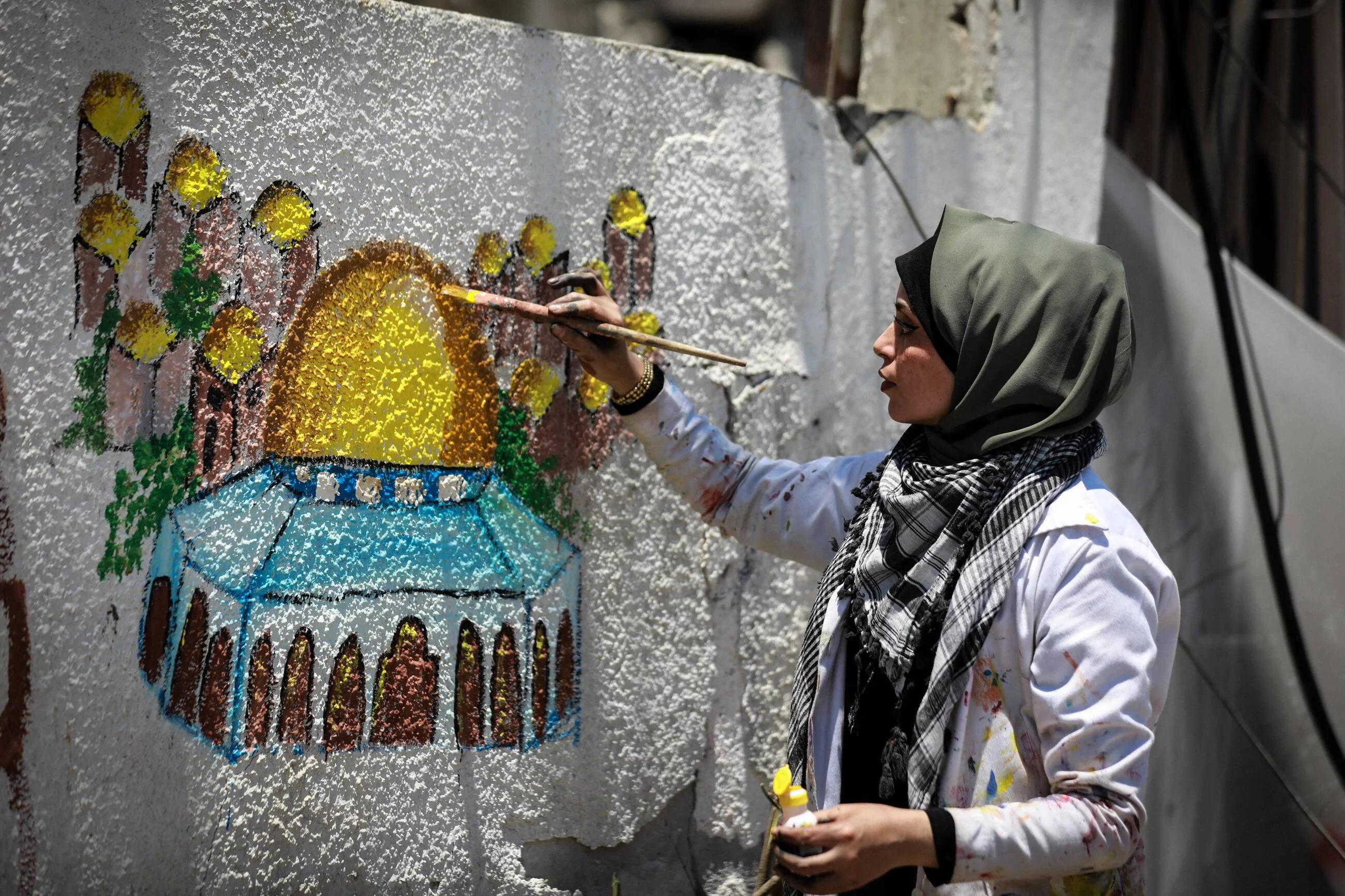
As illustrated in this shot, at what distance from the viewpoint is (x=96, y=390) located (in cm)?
176

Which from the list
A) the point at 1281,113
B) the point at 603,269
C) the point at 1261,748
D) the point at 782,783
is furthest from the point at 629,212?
the point at 1281,113

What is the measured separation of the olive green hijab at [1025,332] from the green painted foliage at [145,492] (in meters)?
1.16

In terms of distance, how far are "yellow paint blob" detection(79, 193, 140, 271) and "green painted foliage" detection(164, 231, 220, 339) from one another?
0.08 m

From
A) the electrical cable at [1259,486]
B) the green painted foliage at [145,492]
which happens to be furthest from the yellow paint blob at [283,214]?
the electrical cable at [1259,486]

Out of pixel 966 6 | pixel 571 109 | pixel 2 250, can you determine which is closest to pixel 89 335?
pixel 2 250

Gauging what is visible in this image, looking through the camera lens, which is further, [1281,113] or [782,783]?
[1281,113]

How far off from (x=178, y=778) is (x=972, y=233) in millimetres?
1462

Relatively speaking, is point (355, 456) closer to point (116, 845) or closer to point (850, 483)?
point (116, 845)

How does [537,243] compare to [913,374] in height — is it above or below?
above

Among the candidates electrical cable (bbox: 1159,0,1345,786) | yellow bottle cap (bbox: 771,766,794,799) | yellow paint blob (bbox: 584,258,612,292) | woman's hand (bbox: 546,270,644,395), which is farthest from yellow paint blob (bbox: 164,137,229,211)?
electrical cable (bbox: 1159,0,1345,786)

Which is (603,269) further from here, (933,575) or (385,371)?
(933,575)

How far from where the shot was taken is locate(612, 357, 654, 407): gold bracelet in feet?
6.44

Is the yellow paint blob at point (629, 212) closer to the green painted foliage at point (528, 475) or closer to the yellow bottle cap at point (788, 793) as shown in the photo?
the green painted foliage at point (528, 475)

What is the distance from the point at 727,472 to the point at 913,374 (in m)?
0.44
